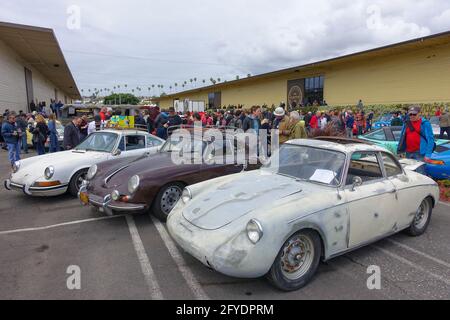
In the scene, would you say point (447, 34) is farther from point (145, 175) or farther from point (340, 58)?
point (145, 175)

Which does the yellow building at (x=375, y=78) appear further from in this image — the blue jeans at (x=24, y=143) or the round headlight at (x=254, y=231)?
the blue jeans at (x=24, y=143)

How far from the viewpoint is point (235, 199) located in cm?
355

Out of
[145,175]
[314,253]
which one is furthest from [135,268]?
[314,253]

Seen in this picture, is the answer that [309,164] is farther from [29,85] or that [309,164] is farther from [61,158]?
[29,85]

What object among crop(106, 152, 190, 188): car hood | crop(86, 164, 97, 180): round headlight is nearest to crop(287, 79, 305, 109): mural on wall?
crop(106, 152, 190, 188): car hood

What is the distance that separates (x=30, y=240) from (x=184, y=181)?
230cm

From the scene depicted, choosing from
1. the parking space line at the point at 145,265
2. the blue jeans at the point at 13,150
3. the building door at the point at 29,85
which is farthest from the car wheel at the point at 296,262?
the building door at the point at 29,85

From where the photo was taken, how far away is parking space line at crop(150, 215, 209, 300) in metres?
3.12

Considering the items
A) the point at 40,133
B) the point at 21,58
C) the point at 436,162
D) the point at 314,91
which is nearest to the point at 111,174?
the point at 40,133

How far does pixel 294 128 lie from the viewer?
696 centimetres

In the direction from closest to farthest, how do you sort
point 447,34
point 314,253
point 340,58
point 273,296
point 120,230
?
point 273,296 → point 314,253 → point 120,230 → point 447,34 → point 340,58

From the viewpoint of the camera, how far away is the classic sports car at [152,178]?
15.6 ft

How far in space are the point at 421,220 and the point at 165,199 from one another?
12.6 ft

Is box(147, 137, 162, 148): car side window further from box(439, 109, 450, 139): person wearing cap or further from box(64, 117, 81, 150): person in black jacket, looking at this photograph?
box(439, 109, 450, 139): person wearing cap
